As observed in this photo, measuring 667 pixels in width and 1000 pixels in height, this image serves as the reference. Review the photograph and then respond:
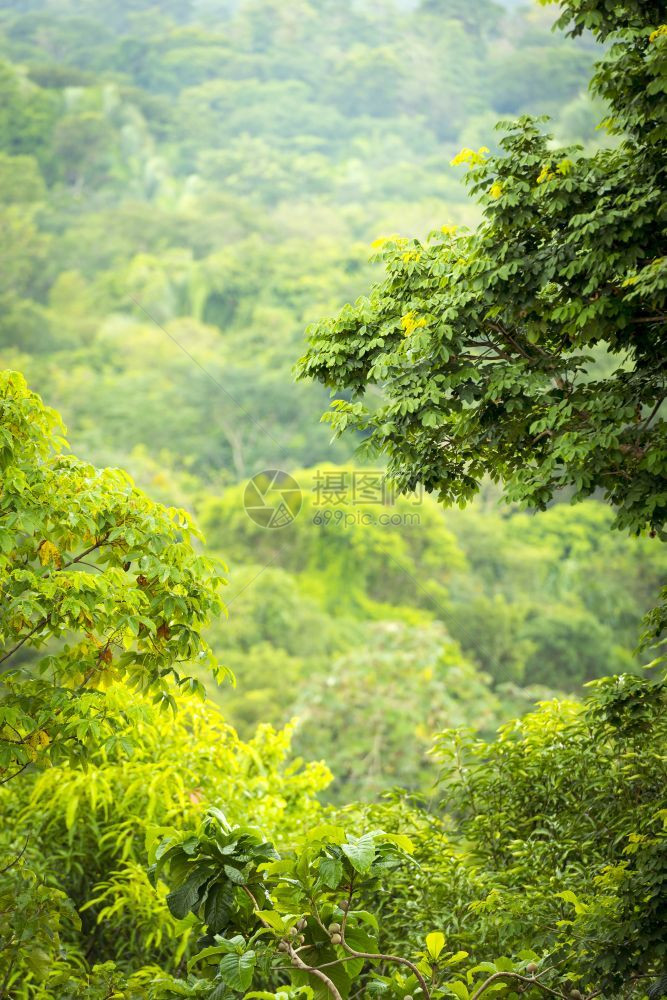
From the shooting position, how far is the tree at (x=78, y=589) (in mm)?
2242

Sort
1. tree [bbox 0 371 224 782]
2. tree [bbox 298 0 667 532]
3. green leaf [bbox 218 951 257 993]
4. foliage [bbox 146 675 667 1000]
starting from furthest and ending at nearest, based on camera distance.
Result: tree [bbox 298 0 667 532], tree [bbox 0 371 224 782], foliage [bbox 146 675 667 1000], green leaf [bbox 218 951 257 993]

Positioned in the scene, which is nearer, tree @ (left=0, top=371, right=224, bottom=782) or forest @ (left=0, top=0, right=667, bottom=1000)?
forest @ (left=0, top=0, right=667, bottom=1000)

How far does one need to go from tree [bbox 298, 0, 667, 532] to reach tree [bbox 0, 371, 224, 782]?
0.72 m

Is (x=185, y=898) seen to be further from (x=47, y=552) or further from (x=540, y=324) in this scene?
(x=540, y=324)

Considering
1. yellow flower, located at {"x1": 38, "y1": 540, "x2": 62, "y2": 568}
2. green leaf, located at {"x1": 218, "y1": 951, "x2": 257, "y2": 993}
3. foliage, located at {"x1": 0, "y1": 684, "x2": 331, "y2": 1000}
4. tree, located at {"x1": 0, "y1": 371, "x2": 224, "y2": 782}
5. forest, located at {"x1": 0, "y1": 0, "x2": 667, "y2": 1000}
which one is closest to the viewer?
green leaf, located at {"x1": 218, "y1": 951, "x2": 257, "y2": 993}

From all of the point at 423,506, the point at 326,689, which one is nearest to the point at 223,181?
the point at 423,506

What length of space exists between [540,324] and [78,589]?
4.75 ft

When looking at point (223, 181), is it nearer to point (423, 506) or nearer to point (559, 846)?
point (423, 506)

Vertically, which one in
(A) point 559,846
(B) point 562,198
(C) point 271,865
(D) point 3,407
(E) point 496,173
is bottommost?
(C) point 271,865

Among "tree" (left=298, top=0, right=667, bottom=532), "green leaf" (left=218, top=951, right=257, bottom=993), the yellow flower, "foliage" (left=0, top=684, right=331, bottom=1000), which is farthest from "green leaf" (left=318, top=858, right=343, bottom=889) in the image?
"foliage" (left=0, top=684, right=331, bottom=1000)

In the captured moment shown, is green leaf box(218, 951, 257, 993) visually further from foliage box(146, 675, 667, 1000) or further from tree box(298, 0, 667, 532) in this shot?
tree box(298, 0, 667, 532)

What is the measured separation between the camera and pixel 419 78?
34719 millimetres

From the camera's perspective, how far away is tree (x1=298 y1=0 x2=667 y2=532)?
253 centimetres

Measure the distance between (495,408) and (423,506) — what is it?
1304 cm
